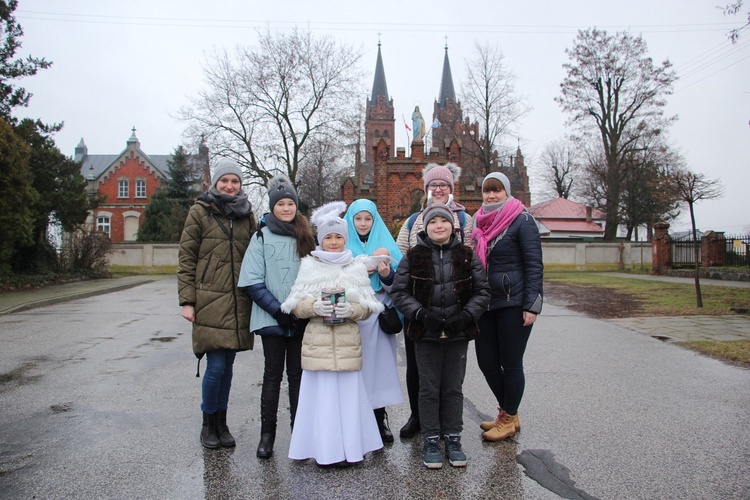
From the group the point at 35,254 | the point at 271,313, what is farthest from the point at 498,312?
the point at 35,254

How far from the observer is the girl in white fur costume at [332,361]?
11.7ft

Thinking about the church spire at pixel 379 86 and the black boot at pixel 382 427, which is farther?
the church spire at pixel 379 86

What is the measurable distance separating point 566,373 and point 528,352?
1299mm

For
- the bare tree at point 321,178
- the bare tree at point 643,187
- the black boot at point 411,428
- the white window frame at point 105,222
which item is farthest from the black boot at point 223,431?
the white window frame at point 105,222

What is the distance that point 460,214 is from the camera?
14.2 ft

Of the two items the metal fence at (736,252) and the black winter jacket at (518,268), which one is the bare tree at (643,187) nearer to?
the metal fence at (736,252)

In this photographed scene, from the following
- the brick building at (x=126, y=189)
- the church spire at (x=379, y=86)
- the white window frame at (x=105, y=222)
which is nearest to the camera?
the white window frame at (x=105, y=222)

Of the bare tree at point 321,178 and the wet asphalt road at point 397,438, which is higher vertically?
the bare tree at point 321,178

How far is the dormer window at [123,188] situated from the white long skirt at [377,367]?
181ft

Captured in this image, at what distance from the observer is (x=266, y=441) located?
3.77 meters

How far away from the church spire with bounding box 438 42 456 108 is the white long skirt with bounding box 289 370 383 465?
2901 inches

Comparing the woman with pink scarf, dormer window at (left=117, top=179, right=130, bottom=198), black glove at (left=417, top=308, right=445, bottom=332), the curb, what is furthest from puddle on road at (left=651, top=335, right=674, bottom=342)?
dormer window at (left=117, top=179, right=130, bottom=198)

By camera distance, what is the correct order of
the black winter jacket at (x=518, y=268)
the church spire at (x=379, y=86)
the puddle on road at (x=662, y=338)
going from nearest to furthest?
1. the black winter jacket at (x=518, y=268)
2. the puddle on road at (x=662, y=338)
3. the church spire at (x=379, y=86)

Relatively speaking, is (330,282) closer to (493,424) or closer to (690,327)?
(493,424)
